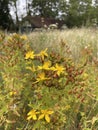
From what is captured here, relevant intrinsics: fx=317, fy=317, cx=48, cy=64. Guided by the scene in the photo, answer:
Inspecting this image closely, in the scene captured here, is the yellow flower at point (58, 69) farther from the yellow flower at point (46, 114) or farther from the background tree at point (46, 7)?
the background tree at point (46, 7)

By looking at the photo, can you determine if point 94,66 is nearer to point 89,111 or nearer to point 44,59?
point 89,111

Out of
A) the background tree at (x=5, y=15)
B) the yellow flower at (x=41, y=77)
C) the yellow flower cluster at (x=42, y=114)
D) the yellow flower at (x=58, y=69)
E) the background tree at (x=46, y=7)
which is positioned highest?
the yellow flower at (x=58, y=69)

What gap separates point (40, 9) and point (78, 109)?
120ft

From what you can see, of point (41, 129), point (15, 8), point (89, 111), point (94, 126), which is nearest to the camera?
point (41, 129)

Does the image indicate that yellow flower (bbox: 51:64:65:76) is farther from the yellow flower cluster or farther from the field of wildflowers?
the yellow flower cluster

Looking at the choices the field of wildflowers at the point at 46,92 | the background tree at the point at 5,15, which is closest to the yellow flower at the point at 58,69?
the field of wildflowers at the point at 46,92

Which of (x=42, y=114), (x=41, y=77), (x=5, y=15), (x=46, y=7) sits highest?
(x=41, y=77)

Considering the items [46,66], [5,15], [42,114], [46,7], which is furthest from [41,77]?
[46,7]

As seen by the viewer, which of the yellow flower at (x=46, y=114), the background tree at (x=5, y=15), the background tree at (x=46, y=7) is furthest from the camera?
the background tree at (x=46, y=7)

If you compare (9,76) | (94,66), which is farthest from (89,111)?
(9,76)

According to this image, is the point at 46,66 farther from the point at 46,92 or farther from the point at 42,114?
the point at 42,114

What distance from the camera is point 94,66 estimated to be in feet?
7.25

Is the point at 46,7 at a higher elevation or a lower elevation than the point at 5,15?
lower

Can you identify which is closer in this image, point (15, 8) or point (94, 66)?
point (94, 66)
